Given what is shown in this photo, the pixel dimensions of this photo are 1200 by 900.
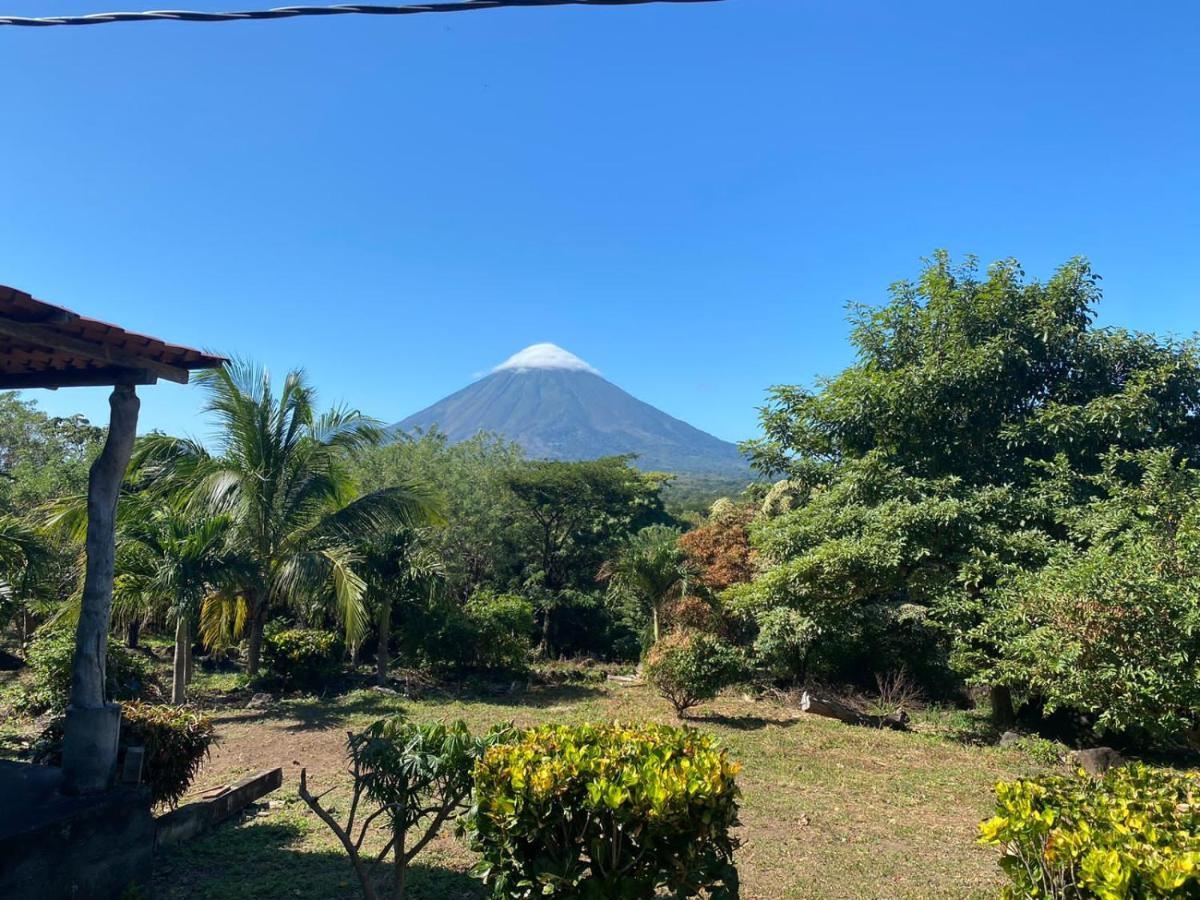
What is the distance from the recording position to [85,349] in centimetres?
396

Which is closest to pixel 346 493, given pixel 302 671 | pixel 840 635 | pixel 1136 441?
pixel 302 671

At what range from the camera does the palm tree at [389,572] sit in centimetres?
Answer: 1198

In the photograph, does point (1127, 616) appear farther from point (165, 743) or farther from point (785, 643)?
point (165, 743)

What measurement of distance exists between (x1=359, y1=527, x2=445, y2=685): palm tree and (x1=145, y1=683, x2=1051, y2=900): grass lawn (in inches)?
51.6

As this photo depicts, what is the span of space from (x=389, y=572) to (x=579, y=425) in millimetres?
146778

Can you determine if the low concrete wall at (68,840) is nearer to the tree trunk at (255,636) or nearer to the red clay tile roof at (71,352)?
the red clay tile roof at (71,352)

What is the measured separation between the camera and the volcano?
14025cm

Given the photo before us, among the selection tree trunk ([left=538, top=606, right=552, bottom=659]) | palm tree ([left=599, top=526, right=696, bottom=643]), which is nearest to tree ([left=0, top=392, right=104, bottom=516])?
tree trunk ([left=538, top=606, right=552, bottom=659])

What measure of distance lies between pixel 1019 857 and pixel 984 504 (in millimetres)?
7131

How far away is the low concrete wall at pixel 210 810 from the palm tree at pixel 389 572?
583 centimetres

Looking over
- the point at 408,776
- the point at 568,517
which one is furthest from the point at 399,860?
the point at 568,517

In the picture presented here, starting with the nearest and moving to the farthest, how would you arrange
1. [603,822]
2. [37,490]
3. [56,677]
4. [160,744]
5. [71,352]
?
1. [603,822]
2. [71,352]
3. [160,744]
4. [56,677]
5. [37,490]

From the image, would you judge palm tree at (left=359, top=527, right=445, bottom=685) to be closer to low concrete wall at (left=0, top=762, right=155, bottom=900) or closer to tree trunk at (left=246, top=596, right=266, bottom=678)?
tree trunk at (left=246, top=596, right=266, bottom=678)

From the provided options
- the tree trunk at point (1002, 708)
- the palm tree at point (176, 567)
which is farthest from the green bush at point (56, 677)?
the tree trunk at point (1002, 708)
